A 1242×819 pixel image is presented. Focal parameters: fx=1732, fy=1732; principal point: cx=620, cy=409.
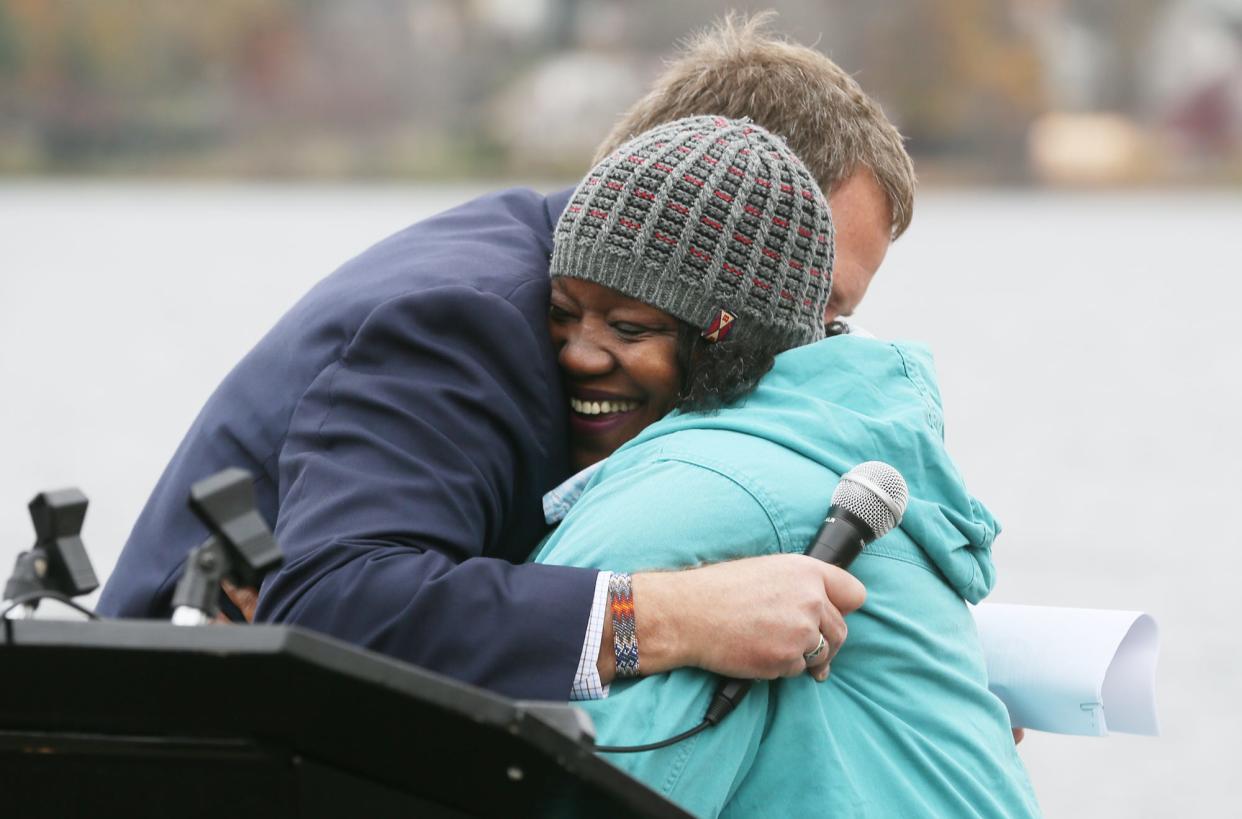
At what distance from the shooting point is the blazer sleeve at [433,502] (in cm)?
202

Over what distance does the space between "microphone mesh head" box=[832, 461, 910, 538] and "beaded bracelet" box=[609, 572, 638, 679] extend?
0.27m

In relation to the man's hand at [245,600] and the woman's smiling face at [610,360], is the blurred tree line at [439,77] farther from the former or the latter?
the man's hand at [245,600]

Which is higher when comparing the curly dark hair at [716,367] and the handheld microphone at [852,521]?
the curly dark hair at [716,367]

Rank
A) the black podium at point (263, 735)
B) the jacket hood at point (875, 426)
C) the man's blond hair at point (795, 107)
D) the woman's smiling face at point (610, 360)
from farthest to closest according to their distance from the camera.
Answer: the man's blond hair at point (795, 107), the woman's smiling face at point (610, 360), the jacket hood at point (875, 426), the black podium at point (263, 735)

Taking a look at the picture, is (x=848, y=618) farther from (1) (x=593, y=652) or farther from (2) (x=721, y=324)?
(2) (x=721, y=324)

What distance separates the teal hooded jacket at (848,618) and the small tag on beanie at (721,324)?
9cm

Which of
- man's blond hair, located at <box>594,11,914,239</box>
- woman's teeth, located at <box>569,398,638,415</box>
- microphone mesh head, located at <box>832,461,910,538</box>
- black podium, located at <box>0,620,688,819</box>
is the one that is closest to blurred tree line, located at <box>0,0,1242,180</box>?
man's blond hair, located at <box>594,11,914,239</box>

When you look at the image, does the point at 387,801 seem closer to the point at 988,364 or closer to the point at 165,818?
the point at 165,818

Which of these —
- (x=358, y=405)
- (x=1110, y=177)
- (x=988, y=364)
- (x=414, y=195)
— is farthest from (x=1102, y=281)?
(x=358, y=405)

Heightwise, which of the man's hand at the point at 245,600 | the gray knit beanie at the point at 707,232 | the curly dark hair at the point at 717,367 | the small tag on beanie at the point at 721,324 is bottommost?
the man's hand at the point at 245,600

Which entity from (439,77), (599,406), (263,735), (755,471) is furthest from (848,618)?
(439,77)

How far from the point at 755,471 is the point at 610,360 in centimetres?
42

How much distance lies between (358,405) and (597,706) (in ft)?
1.71

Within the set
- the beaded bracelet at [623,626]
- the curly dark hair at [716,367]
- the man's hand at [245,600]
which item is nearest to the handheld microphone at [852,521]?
the beaded bracelet at [623,626]
